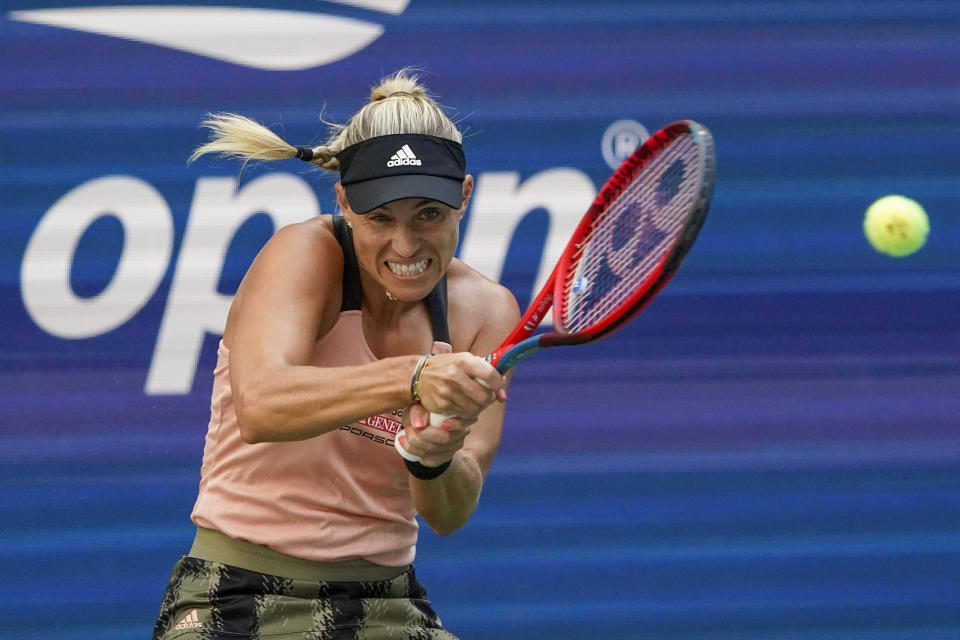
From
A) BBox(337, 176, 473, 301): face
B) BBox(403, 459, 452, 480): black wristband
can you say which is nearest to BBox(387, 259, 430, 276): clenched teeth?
BBox(337, 176, 473, 301): face

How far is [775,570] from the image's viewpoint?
12.6 feet

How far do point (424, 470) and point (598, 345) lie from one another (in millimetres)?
1461

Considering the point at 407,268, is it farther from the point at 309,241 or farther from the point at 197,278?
the point at 197,278

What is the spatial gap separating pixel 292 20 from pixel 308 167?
0.42m

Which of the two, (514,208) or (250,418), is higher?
(514,208)

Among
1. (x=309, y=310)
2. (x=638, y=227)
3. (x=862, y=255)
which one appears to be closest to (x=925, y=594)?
(x=862, y=255)

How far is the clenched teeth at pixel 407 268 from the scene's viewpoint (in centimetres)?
248

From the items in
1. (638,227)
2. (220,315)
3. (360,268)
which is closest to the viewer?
(638,227)

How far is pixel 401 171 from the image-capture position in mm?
2414

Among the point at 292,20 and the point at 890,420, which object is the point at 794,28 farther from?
the point at 292,20

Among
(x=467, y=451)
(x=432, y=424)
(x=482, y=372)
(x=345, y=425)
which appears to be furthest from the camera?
(x=467, y=451)

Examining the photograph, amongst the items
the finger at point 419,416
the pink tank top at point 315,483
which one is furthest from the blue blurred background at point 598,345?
the finger at point 419,416

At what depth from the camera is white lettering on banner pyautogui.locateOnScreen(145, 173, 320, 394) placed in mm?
3707

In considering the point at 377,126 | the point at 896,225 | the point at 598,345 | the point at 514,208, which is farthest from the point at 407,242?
the point at 896,225
